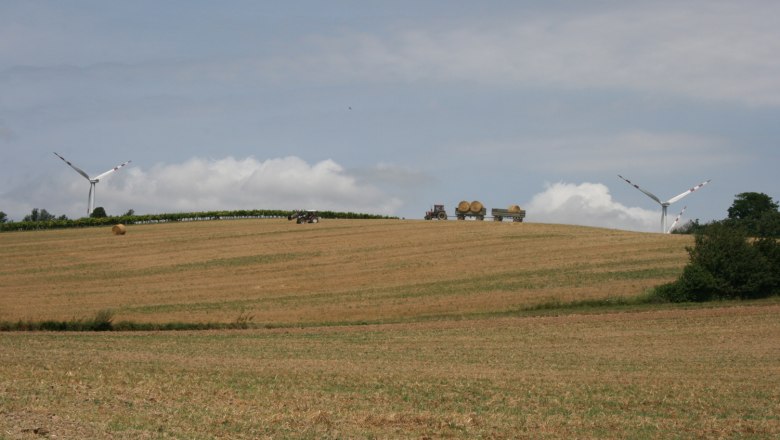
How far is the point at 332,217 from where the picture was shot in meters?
116

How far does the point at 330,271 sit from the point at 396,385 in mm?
42097

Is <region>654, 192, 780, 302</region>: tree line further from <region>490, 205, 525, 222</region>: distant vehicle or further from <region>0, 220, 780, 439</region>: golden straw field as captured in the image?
<region>490, 205, 525, 222</region>: distant vehicle

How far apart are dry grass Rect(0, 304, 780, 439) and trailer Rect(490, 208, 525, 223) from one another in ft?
188

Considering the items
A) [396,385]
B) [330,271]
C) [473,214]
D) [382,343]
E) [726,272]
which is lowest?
[382,343]

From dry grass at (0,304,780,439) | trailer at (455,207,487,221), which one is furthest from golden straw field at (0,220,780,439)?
trailer at (455,207,487,221)

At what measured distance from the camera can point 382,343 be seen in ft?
118


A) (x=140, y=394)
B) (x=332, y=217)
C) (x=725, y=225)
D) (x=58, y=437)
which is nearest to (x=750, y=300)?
(x=725, y=225)

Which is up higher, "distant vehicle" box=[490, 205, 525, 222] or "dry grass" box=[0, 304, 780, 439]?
"distant vehicle" box=[490, 205, 525, 222]

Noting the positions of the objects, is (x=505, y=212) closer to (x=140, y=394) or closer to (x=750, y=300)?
(x=750, y=300)

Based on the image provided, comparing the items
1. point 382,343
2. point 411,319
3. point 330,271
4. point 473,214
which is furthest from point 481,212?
point 382,343

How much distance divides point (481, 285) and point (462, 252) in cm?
1365

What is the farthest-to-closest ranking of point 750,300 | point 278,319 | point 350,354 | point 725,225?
point 725,225 → point 750,300 → point 278,319 → point 350,354

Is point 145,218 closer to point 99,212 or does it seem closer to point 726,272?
point 99,212

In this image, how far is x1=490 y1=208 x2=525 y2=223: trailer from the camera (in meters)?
96.9
